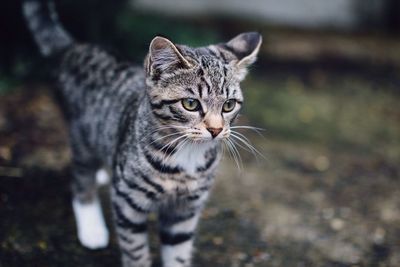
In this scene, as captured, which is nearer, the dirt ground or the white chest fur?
the white chest fur

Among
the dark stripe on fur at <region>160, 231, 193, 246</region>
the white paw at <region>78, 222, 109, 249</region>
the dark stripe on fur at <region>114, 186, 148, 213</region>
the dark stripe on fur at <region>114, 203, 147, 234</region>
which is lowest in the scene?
the white paw at <region>78, 222, 109, 249</region>

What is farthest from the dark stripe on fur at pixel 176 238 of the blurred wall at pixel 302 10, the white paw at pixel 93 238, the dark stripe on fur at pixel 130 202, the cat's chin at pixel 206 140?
the blurred wall at pixel 302 10

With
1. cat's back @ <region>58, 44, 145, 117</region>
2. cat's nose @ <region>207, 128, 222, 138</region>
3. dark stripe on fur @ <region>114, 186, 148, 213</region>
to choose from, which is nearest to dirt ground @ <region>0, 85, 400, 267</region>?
dark stripe on fur @ <region>114, 186, 148, 213</region>

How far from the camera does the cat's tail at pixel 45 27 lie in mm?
3654

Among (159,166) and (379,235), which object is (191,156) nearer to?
(159,166)

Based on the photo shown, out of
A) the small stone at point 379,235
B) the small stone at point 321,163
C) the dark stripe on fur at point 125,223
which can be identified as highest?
the dark stripe on fur at point 125,223

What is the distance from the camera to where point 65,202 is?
3.91 meters

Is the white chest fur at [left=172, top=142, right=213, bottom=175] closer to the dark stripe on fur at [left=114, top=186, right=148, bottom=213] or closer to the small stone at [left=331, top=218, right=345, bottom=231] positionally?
the dark stripe on fur at [left=114, top=186, right=148, bottom=213]

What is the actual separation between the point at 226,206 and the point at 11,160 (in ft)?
5.27

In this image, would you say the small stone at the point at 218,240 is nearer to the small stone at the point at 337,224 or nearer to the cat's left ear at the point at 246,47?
the small stone at the point at 337,224

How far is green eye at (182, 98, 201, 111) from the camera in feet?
9.19

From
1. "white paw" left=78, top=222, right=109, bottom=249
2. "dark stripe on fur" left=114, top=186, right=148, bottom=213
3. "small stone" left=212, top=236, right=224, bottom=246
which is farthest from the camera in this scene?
"small stone" left=212, top=236, right=224, bottom=246

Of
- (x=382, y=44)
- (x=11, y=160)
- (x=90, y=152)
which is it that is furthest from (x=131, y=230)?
(x=382, y=44)

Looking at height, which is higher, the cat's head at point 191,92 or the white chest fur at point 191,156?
the cat's head at point 191,92
